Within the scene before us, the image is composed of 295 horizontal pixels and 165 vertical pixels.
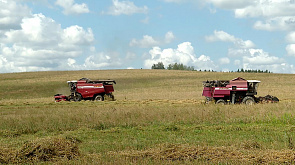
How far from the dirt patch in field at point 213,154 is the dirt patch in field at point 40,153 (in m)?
1.32

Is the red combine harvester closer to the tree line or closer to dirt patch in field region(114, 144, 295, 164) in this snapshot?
dirt patch in field region(114, 144, 295, 164)

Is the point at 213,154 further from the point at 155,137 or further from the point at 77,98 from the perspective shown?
the point at 77,98

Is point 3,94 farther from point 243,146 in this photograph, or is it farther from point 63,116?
point 243,146

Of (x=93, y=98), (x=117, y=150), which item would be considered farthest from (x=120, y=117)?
(x=93, y=98)

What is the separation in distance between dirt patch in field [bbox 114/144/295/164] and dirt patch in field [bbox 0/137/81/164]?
52.1 inches

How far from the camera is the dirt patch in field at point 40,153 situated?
8.76 meters

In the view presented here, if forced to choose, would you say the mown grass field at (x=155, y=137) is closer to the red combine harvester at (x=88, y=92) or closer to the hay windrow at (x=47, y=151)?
the hay windrow at (x=47, y=151)

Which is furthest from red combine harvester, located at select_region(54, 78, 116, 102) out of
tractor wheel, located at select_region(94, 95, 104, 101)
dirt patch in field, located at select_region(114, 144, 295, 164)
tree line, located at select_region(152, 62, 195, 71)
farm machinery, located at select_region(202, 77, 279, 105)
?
tree line, located at select_region(152, 62, 195, 71)

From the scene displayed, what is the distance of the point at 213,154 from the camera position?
28.3 ft

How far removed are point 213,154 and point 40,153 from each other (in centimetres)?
427

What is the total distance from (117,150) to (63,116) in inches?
271

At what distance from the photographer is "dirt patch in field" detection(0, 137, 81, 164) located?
8.76 metres

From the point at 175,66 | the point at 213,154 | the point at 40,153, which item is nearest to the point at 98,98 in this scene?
the point at 40,153

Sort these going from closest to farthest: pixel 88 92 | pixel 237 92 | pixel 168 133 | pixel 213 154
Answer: pixel 213 154 → pixel 168 133 → pixel 237 92 → pixel 88 92
